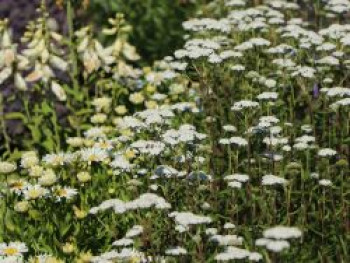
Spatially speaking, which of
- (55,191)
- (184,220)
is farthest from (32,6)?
(184,220)

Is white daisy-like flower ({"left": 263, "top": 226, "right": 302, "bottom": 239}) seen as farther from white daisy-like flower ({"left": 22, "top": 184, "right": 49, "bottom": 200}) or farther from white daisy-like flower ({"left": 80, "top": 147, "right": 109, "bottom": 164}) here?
white daisy-like flower ({"left": 80, "top": 147, "right": 109, "bottom": 164})

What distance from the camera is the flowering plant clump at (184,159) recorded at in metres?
3.93

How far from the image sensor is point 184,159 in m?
4.48

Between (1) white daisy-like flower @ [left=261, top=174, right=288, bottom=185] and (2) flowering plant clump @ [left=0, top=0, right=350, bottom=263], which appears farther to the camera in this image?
(2) flowering plant clump @ [left=0, top=0, right=350, bottom=263]

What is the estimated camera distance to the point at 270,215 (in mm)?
4184

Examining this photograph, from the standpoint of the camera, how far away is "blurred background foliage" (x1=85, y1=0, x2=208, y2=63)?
7918 millimetres

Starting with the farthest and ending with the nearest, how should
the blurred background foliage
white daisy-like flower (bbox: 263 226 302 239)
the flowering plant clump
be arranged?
1. the blurred background foliage
2. the flowering plant clump
3. white daisy-like flower (bbox: 263 226 302 239)

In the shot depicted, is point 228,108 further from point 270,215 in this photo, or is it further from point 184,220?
point 184,220

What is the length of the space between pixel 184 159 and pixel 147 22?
3.72m

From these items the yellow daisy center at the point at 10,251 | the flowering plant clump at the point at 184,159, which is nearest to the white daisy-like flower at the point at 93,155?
the flowering plant clump at the point at 184,159

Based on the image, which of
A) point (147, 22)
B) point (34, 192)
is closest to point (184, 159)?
point (34, 192)

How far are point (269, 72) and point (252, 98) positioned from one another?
0.37 m

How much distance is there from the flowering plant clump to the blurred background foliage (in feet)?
4.63

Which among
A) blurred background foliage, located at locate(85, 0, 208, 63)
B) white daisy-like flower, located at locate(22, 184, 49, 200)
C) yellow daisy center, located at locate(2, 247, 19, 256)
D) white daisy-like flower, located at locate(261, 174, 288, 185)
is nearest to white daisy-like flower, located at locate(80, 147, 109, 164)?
white daisy-like flower, located at locate(22, 184, 49, 200)
